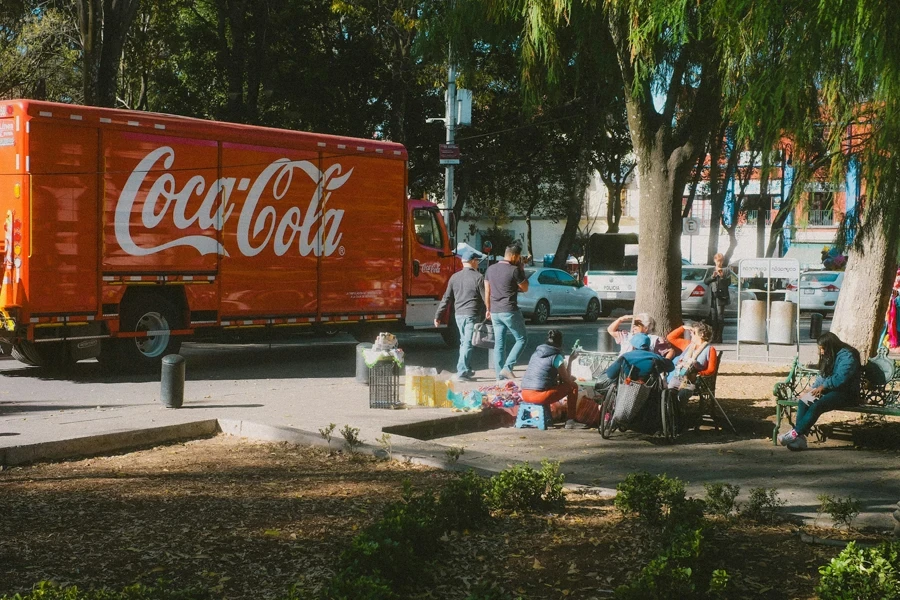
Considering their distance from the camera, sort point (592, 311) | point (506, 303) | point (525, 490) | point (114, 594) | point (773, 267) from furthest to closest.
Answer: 1. point (592, 311)
2. point (773, 267)
3. point (506, 303)
4. point (525, 490)
5. point (114, 594)

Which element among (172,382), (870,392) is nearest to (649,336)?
(870,392)

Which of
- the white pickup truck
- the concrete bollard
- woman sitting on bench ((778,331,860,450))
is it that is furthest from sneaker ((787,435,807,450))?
the white pickup truck

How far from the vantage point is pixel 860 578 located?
448 cm

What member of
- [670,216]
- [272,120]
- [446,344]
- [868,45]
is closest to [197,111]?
[272,120]

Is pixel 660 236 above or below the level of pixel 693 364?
above

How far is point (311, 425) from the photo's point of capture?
9844 mm

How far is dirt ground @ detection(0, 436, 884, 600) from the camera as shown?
5242 mm

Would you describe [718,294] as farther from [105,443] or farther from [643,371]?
[105,443]

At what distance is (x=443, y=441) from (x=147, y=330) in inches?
241

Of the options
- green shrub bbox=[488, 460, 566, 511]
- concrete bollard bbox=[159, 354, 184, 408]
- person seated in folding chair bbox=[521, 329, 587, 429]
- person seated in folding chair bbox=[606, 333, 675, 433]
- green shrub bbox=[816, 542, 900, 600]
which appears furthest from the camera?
concrete bollard bbox=[159, 354, 184, 408]

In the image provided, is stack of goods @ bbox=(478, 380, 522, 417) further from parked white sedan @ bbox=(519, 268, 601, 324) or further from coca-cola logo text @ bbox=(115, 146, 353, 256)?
parked white sedan @ bbox=(519, 268, 601, 324)

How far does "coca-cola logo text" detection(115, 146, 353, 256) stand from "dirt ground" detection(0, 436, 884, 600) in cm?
662

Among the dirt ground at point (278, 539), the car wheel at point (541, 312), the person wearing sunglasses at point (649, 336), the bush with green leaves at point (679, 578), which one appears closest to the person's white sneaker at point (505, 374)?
the person wearing sunglasses at point (649, 336)

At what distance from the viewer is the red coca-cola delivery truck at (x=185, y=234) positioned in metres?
13.0
